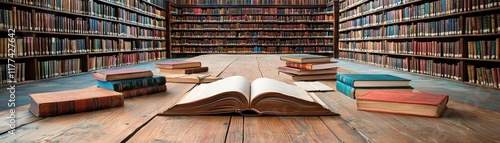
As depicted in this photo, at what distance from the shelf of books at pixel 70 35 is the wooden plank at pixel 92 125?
3343 millimetres

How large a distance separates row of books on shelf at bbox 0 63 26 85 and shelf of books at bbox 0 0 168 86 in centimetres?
1

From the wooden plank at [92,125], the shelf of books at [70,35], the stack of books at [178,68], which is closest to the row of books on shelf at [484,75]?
the stack of books at [178,68]

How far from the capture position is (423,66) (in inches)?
248

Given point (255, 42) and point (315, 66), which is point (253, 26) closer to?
point (255, 42)

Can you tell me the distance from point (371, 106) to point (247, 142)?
0.43 meters

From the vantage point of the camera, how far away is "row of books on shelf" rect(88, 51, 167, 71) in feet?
23.7

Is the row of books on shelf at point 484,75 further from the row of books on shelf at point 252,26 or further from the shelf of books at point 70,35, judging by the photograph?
the row of books on shelf at point 252,26

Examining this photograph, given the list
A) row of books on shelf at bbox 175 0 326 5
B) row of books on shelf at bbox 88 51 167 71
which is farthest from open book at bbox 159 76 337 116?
row of books on shelf at bbox 175 0 326 5

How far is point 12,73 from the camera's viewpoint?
471 centimetres

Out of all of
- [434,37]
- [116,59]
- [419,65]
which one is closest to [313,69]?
[434,37]

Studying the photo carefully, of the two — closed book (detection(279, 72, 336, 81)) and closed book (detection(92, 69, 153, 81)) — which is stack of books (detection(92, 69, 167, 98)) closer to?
closed book (detection(92, 69, 153, 81))

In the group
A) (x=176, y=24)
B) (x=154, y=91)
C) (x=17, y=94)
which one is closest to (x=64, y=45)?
(x=17, y=94)

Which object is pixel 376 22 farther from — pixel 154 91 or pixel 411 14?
pixel 154 91

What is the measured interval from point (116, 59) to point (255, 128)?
8.20 m
